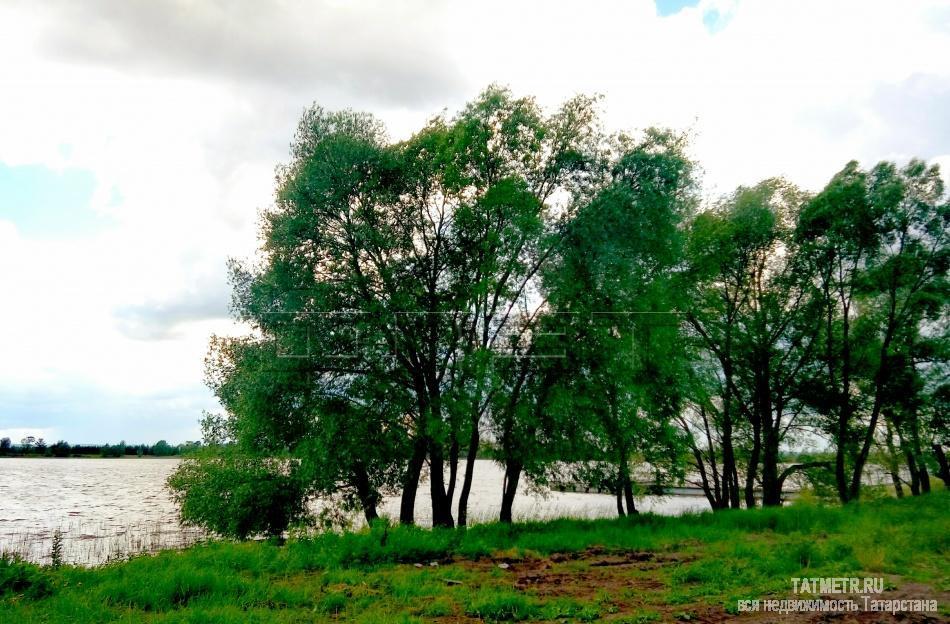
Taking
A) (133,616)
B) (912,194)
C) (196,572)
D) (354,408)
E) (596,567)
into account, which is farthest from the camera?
(912,194)

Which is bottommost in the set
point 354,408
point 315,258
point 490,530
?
point 490,530

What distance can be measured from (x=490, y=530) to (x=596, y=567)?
4.95 metres

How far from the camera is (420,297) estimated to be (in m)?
20.2

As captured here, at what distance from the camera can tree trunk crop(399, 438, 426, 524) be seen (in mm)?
19391

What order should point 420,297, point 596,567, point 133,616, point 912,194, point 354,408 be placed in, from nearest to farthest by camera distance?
point 133,616
point 596,567
point 354,408
point 420,297
point 912,194

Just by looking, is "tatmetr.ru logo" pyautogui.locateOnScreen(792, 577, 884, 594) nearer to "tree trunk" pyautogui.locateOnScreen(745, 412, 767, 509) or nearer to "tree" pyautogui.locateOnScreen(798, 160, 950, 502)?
"tree" pyautogui.locateOnScreen(798, 160, 950, 502)

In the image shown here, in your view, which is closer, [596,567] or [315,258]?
[596,567]

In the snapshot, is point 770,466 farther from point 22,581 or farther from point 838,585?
point 22,581

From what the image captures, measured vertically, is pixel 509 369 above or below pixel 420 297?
below

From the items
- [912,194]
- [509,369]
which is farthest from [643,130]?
[912,194]

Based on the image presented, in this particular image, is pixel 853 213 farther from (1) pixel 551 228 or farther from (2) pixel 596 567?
(2) pixel 596 567

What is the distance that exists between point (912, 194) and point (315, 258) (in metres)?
24.3

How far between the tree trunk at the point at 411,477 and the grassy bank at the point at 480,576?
5.17m

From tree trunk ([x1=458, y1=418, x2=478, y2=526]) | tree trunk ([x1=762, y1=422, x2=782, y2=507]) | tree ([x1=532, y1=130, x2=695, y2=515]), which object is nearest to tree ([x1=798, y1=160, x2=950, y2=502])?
tree trunk ([x1=762, y1=422, x2=782, y2=507])
